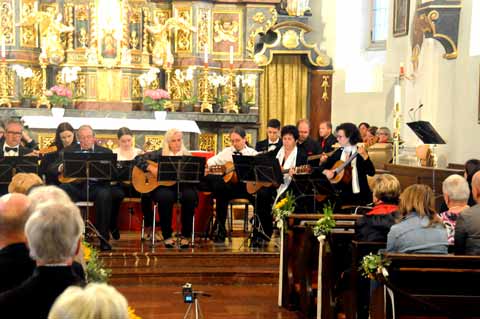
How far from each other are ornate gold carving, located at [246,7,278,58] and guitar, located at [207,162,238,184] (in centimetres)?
593

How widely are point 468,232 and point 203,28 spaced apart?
10.6m

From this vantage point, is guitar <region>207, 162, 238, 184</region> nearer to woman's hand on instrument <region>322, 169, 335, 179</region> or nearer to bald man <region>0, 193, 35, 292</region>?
woman's hand on instrument <region>322, 169, 335, 179</region>

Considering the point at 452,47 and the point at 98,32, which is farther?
the point at 98,32

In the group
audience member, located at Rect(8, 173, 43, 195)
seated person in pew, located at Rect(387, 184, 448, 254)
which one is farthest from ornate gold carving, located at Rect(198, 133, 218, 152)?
seated person in pew, located at Rect(387, 184, 448, 254)

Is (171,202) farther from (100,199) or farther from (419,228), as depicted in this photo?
(419,228)

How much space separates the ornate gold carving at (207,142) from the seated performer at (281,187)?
5.12 meters

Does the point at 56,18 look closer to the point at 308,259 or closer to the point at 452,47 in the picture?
the point at 452,47

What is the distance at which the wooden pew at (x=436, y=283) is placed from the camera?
4.95m

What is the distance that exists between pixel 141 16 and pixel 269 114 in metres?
3.38

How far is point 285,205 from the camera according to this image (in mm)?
7816

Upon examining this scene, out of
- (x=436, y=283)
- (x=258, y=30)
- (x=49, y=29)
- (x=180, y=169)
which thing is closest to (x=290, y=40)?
(x=258, y=30)

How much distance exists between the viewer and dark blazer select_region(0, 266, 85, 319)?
10.0ft

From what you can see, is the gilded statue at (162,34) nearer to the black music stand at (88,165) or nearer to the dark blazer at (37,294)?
the black music stand at (88,165)

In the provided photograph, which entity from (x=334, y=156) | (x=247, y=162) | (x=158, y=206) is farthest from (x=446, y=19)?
(x=158, y=206)
